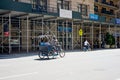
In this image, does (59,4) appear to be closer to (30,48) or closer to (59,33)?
(59,33)

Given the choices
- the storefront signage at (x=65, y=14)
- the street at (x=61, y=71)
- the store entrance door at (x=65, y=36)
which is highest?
the storefront signage at (x=65, y=14)

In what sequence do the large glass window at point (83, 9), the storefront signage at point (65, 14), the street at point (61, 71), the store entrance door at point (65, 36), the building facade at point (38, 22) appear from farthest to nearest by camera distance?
the large glass window at point (83, 9), the store entrance door at point (65, 36), the storefront signage at point (65, 14), the building facade at point (38, 22), the street at point (61, 71)

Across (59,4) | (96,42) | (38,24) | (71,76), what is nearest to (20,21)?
(38,24)

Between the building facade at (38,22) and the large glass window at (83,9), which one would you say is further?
the large glass window at (83,9)

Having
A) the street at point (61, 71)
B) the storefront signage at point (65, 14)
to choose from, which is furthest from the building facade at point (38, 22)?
the street at point (61, 71)

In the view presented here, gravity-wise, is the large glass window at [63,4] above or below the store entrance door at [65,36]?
above

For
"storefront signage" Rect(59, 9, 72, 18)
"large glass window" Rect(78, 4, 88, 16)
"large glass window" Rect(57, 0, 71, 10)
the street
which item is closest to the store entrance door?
"large glass window" Rect(57, 0, 71, 10)

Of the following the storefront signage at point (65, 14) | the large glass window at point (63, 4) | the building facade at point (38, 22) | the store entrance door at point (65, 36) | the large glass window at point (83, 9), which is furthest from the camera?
the large glass window at point (83, 9)

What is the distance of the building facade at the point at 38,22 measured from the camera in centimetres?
2808

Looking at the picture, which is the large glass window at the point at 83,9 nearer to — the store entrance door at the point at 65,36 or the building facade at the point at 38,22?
the building facade at the point at 38,22

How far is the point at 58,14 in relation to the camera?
3189 cm

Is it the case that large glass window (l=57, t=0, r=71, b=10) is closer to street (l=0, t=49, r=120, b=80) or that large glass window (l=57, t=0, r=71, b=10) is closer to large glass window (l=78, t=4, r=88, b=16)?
large glass window (l=78, t=4, r=88, b=16)

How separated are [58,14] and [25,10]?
227 inches

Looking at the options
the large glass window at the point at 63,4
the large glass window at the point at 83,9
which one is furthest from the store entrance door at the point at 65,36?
the large glass window at the point at 83,9
